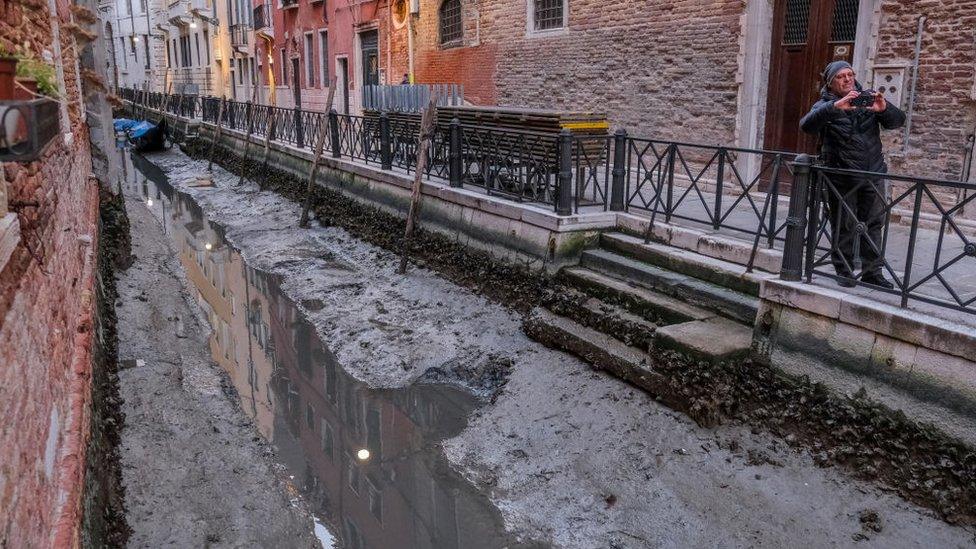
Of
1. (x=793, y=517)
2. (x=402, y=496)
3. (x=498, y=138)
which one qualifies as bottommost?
(x=402, y=496)

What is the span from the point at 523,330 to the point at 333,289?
3.08 m

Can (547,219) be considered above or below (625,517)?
above

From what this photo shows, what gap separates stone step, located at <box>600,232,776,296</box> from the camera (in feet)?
18.9

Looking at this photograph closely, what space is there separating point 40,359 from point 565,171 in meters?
5.00

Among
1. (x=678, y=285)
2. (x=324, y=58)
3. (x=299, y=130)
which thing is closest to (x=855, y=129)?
(x=678, y=285)

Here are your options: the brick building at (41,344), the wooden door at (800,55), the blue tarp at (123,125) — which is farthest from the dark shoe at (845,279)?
the blue tarp at (123,125)

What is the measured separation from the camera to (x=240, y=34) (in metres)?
29.4

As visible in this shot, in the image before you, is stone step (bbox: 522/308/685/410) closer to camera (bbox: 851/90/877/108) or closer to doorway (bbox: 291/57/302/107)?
camera (bbox: 851/90/877/108)

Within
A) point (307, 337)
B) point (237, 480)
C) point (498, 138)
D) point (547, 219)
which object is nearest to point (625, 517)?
point (237, 480)

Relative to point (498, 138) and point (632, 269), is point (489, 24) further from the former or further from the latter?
point (632, 269)

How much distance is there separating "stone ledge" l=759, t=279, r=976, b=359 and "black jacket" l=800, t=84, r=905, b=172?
36.0 inches

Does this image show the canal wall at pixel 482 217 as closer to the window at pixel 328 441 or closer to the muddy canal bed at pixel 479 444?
the muddy canal bed at pixel 479 444

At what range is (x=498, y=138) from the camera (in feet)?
27.7

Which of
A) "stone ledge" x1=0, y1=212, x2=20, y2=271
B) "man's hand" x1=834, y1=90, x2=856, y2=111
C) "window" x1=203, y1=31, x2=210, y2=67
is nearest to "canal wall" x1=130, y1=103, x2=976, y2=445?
"man's hand" x1=834, y1=90, x2=856, y2=111
